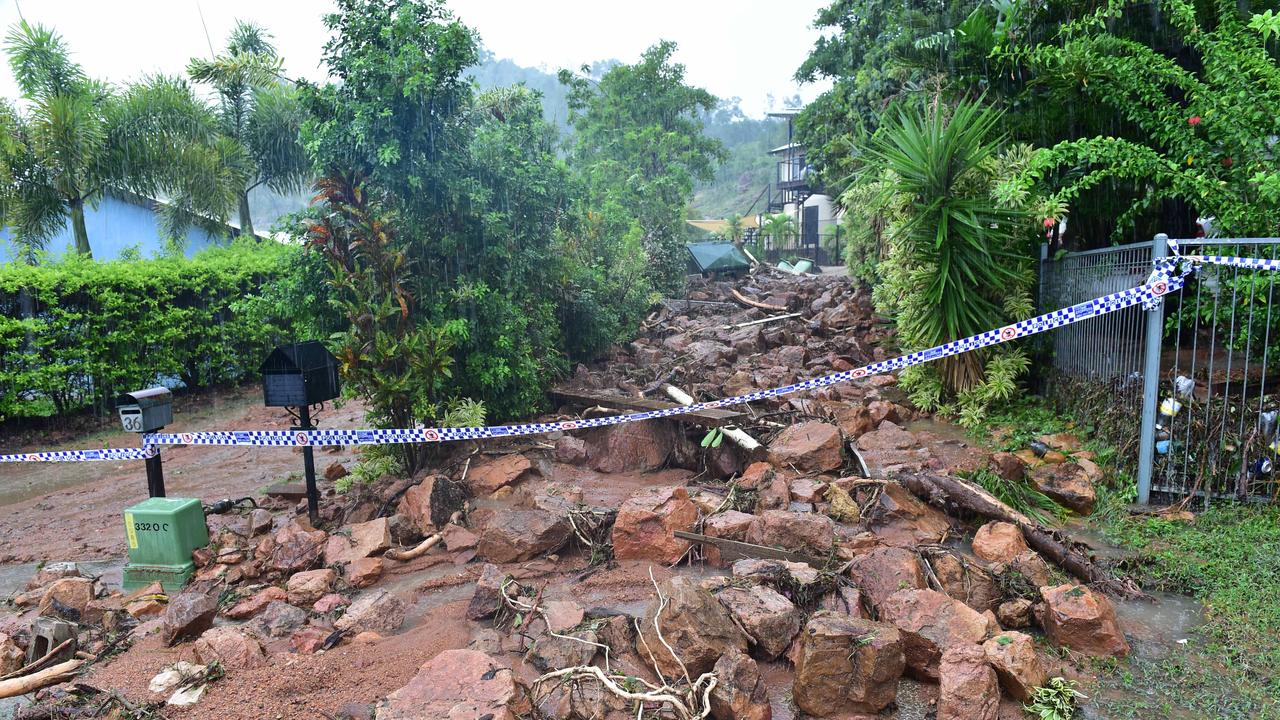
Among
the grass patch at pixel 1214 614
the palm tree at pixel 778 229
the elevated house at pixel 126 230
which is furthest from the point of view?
the palm tree at pixel 778 229

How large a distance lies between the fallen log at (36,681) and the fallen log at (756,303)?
1440 centimetres

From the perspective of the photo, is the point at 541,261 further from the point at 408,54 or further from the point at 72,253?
the point at 72,253

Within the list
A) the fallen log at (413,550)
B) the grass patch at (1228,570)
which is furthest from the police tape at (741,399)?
the grass patch at (1228,570)

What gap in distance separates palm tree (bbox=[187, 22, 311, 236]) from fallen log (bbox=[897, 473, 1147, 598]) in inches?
729

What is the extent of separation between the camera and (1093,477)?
614cm

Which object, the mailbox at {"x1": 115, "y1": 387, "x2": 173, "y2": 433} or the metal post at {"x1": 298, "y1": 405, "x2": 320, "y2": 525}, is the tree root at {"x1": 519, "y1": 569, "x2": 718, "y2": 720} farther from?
the mailbox at {"x1": 115, "y1": 387, "x2": 173, "y2": 433}

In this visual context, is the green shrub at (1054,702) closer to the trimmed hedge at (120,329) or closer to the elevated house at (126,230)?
the trimmed hedge at (120,329)

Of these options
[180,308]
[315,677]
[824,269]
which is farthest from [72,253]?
[824,269]

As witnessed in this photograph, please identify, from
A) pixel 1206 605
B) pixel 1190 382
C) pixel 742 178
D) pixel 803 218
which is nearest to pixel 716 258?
pixel 803 218

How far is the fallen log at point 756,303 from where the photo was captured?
17.0 metres

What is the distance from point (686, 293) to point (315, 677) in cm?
1712

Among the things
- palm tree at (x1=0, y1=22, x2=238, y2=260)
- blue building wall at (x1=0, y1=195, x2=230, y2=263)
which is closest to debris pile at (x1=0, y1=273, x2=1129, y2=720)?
palm tree at (x1=0, y1=22, x2=238, y2=260)

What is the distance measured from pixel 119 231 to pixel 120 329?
27.5 feet

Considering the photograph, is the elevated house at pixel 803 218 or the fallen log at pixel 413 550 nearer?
the fallen log at pixel 413 550
